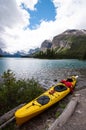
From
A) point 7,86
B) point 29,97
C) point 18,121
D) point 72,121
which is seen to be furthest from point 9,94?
point 72,121

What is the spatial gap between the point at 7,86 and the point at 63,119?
24.6 ft

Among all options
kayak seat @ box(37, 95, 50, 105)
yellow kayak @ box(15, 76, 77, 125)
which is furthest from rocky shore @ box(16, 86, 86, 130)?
kayak seat @ box(37, 95, 50, 105)

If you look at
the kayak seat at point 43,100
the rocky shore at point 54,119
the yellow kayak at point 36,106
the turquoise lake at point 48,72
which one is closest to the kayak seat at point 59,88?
the yellow kayak at point 36,106

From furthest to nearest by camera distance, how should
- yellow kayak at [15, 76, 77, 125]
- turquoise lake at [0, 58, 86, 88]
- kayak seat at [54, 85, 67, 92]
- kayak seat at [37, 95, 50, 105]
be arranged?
turquoise lake at [0, 58, 86, 88], kayak seat at [54, 85, 67, 92], kayak seat at [37, 95, 50, 105], yellow kayak at [15, 76, 77, 125]

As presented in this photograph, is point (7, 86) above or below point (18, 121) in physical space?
above

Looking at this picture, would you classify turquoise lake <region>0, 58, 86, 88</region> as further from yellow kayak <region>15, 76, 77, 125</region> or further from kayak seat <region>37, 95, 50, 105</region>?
kayak seat <region>37, 95, 50, 105</region>

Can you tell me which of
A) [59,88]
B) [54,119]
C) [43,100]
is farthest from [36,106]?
[59,88]

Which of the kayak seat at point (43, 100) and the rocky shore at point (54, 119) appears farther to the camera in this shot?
the kayak seat at point (43, 100)

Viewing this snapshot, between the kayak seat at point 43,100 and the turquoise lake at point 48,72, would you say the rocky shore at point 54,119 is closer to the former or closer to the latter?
the kayak seat at point 43,100

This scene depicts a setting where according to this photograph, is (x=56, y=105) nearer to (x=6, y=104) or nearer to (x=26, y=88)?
(x=26, y=88)

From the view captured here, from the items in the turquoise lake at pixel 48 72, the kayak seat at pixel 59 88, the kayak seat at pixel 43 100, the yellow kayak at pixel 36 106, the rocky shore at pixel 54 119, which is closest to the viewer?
the rocky shore at pixel 54 119

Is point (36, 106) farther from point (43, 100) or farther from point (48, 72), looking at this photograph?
point (48, 72)

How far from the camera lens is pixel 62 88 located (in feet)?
60.0

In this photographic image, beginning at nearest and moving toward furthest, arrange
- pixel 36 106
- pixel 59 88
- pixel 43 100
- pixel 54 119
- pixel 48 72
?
pixel 54 119
pixel 36 106
pixel 43 100
pixel 59 88
pixel 48 72
